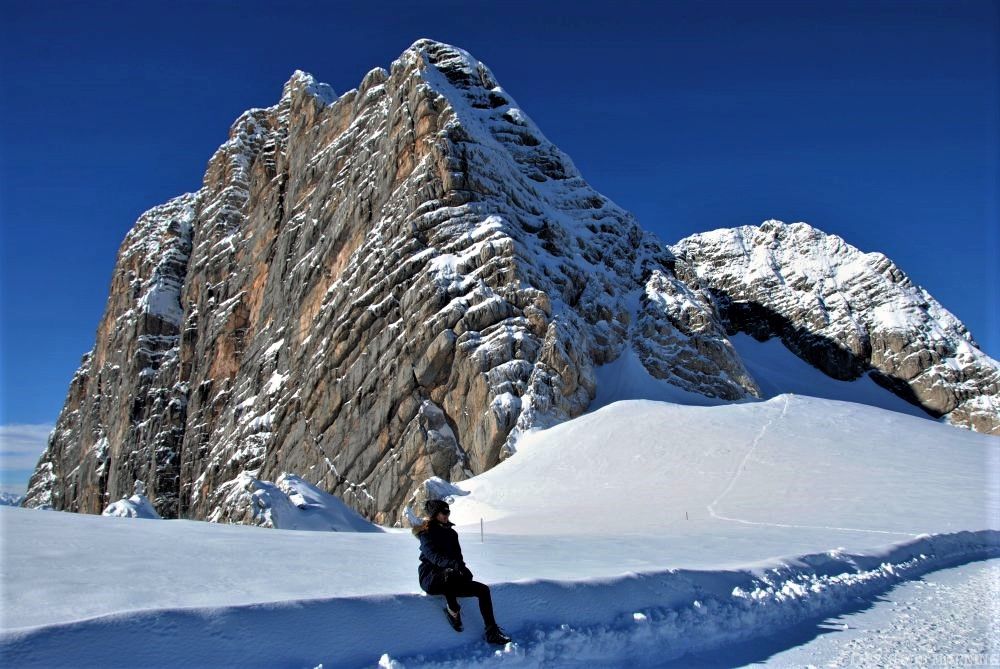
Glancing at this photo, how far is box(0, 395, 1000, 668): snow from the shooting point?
5.87 metres

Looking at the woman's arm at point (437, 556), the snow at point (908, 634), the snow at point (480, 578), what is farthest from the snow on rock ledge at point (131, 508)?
the snow at point (908, 634)

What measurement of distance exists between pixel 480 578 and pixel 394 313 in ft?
130

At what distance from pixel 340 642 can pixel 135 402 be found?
304 feet

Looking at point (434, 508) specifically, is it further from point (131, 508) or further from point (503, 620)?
point (131, 508)

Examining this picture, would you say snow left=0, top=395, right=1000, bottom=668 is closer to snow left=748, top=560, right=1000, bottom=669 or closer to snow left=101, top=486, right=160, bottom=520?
snow left=748, top=560, right=1000, bottom=669

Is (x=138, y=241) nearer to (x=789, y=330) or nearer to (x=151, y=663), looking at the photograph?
(x=789, y=330)

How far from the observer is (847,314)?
101m

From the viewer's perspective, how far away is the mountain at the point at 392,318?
42.0 metres

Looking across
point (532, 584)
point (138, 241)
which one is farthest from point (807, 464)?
point (138, 241)

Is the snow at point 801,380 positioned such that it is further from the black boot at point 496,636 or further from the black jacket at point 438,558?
the black boot at point 496,636

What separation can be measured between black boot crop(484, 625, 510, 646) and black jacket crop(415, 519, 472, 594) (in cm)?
53

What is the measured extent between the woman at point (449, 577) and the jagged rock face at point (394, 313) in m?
13.2

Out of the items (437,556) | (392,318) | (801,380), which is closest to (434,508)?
(437,556)

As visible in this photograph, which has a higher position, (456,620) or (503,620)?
(456,620)
